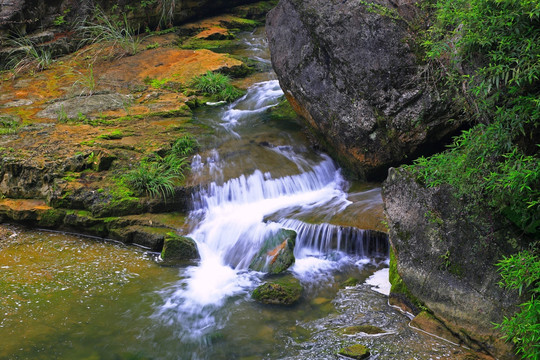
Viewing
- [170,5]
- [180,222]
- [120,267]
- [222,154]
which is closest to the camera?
[120,267]

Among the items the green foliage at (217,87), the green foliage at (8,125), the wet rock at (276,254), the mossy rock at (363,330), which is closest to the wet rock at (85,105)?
the green foliage at (8,125)

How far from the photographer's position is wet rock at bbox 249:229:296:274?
21.7ft

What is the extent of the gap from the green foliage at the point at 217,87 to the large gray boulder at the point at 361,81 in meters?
2.77

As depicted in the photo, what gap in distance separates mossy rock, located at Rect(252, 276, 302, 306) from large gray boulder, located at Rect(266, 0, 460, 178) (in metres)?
2.74

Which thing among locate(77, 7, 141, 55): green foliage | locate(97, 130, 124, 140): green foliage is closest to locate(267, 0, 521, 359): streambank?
locate(97, 130, 124, 140): green foliage

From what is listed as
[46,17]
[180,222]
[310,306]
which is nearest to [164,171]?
[180,222]

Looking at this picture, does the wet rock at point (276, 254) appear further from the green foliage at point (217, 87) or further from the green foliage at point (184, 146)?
the green foliage at point (217, 87)

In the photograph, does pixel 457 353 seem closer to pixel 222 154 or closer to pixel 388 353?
pixel 388 353

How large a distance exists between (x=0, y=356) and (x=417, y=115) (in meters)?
5.81

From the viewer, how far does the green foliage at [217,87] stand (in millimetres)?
11125

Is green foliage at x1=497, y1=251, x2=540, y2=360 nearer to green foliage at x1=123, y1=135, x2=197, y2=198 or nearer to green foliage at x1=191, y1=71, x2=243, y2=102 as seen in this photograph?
green foliage at x1=123, y1=135, x2=197, y2=198

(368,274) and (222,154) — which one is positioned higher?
(222,154)

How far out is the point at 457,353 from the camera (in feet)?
15.1

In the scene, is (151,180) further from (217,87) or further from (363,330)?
(363,330)
